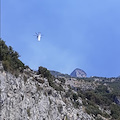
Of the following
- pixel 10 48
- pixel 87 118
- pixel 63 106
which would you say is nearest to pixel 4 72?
pixel 10 48

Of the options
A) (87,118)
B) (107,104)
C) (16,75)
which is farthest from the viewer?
(107,104)

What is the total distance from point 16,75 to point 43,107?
592 cm

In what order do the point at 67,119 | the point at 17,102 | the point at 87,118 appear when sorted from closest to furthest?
1. the point at 17,102
2. the point at 67,119
3. the point at 87,118

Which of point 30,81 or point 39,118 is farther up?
point 30,81

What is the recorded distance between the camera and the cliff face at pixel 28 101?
1678 centimetres

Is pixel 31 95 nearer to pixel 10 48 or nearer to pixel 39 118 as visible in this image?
pixel 39 118

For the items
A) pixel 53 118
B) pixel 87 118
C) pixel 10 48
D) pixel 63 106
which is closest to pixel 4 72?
pixel 10 48

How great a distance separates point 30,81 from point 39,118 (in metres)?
5.20

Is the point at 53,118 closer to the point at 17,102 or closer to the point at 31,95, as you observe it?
the point at 31,95

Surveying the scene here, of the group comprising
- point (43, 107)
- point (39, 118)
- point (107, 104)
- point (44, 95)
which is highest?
point (107, 104)

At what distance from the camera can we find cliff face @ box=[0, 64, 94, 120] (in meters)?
16.8

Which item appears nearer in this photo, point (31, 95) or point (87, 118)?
point (31, 95)

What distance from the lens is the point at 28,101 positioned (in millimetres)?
20359

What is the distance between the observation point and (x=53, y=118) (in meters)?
23.9
